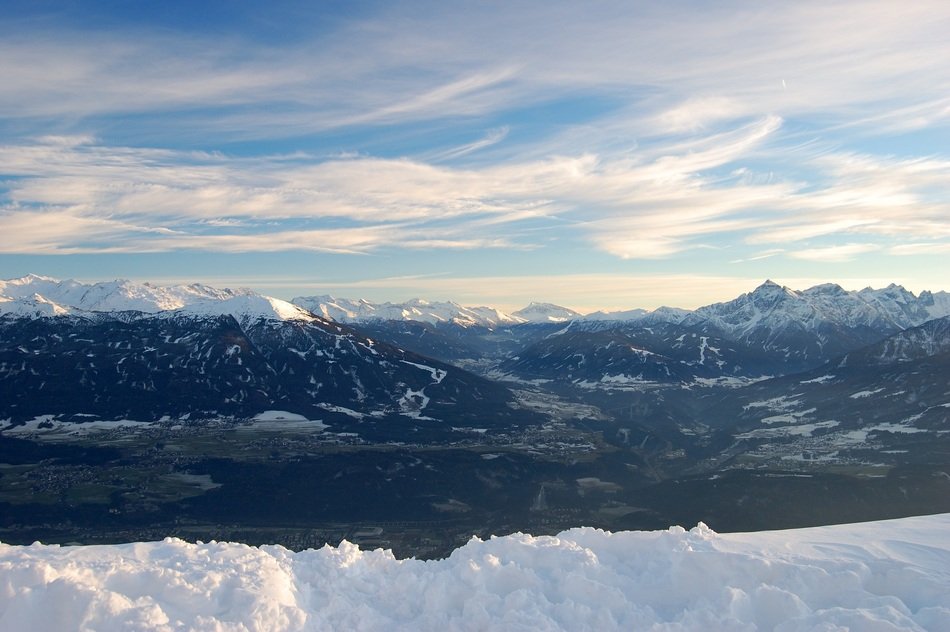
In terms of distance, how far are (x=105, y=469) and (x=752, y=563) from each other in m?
187

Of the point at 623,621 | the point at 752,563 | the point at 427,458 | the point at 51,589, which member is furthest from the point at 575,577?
the point at 427,458

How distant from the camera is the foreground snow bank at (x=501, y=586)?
23.3 m

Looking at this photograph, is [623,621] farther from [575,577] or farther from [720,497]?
[720,497]

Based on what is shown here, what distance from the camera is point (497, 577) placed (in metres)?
27.2

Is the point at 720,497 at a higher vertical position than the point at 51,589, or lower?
lower

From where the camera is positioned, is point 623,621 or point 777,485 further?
point 777,485

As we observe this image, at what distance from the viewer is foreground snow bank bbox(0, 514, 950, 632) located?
2327cm

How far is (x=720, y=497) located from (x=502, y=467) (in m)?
59.8

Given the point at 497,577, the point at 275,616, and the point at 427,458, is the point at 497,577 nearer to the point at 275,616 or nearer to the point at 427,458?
the point at 275,616

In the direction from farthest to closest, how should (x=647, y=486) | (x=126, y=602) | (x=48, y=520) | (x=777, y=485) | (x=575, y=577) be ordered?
(x=647, y=486) → (x=777, y=485) → (x=48, y=520) → (x=575, y=577) → (x=126, y=602)

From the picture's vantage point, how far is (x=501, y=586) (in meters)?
27.0

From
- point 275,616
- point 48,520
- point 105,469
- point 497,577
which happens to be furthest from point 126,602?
point 105,469

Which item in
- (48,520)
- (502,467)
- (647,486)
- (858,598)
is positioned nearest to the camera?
(858,598)

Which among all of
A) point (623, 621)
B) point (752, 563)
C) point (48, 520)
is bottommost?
point (48, 520)
